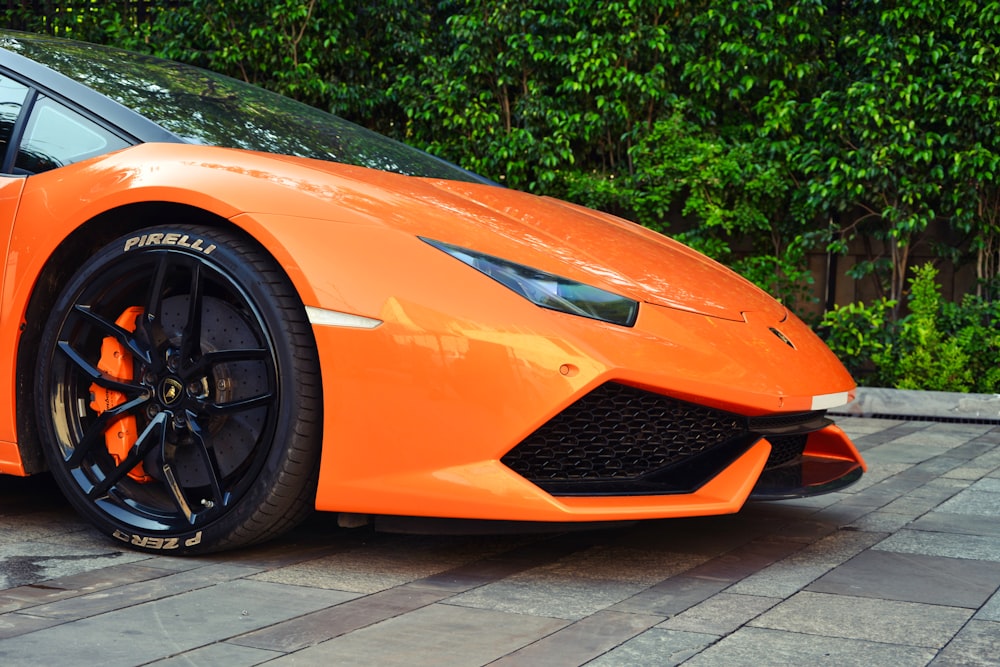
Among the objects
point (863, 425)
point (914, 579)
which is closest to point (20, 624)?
point (914, 579)

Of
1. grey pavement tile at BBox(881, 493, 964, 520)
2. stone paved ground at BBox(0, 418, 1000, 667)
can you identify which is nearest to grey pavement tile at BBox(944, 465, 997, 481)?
grey pavement tile at BBox(881, 493, 964, 520)

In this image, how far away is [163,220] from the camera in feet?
9.89

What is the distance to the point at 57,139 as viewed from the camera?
313 centimetres

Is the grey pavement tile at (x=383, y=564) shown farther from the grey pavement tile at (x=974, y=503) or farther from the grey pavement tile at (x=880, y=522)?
the grey pavement tile at (x=974, y=503)

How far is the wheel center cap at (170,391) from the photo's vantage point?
285cm

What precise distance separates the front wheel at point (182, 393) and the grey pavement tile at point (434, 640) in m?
0.54

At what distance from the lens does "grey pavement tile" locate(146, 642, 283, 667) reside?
2057 mm

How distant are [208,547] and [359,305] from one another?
0.71 metres

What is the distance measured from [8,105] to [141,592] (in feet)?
4.93

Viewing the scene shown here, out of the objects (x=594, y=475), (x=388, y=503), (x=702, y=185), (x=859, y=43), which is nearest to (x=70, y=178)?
(x=388, y=503)

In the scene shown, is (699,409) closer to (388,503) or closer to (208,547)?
(388,503)

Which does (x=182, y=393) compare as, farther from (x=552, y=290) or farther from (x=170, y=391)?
(x=552, y=290)

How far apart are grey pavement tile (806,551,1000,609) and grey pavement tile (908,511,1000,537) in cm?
36

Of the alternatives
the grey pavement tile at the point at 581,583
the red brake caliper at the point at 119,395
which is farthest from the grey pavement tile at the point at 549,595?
the red brake caliper at the point at 119,395
